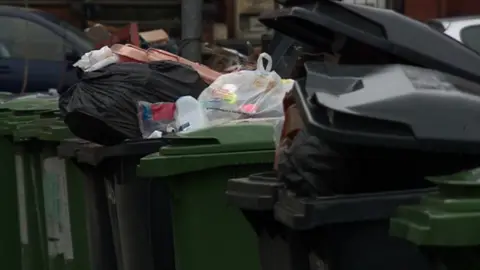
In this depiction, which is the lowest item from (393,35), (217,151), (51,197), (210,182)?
(51,197)

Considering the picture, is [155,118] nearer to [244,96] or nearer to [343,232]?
[244,96]

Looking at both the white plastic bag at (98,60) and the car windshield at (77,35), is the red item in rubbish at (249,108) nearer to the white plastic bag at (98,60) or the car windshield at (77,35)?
the white plastic bag at (98,60)

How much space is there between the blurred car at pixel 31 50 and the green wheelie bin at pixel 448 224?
32.5 ft

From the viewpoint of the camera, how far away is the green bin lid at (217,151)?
3793 millimetres

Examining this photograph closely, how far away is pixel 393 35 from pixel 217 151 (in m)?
0.90

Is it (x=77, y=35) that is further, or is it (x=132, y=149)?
(x=77, y=35)

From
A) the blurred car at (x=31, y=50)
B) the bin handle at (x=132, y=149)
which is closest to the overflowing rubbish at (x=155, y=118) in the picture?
the bin handle at (x=132, y=149)

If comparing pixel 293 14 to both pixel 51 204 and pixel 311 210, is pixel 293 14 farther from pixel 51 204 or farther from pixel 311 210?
pixel 51 204

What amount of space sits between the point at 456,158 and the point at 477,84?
366 millimetres

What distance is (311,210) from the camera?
9.02 feet

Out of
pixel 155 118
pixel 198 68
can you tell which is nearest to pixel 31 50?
pixel 198 68

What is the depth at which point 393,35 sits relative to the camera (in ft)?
10.4

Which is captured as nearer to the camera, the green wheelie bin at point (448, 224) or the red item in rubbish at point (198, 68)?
the green wheelie bin at point (448, 224)

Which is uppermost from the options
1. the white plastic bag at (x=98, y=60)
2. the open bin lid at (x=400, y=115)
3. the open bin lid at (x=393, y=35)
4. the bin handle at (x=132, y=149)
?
the open bin lid at (x=393, y=35)
